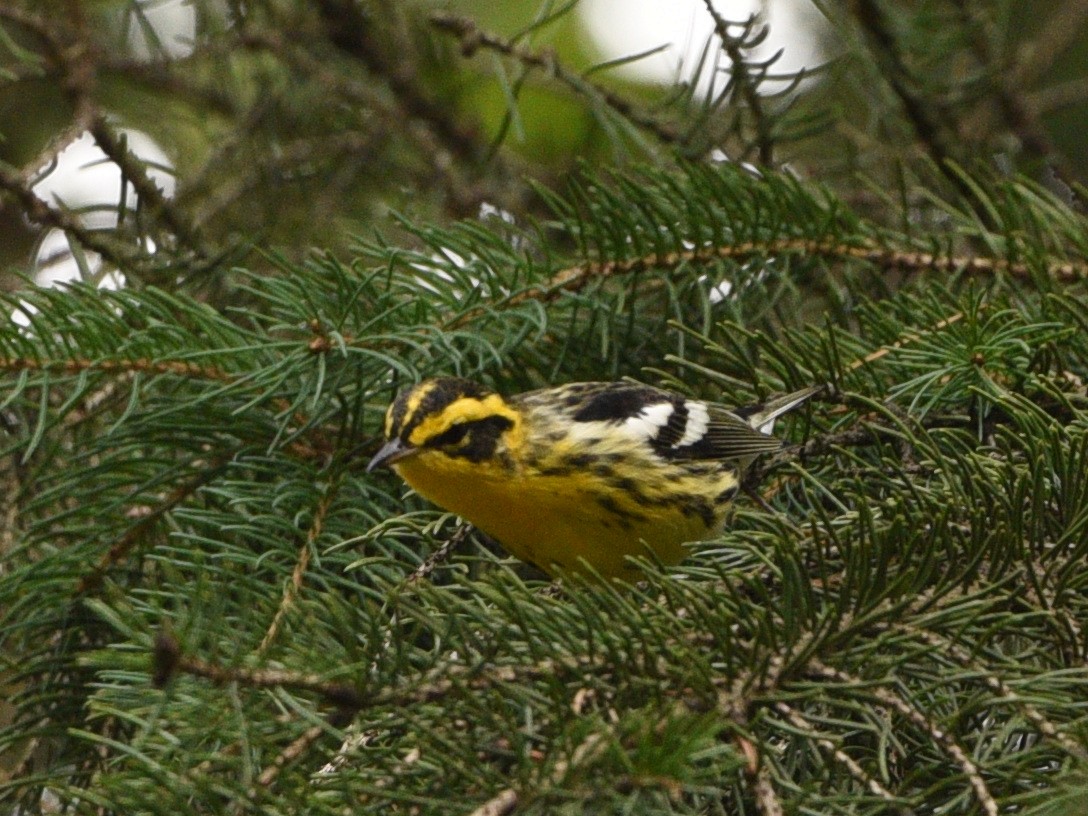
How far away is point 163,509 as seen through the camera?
6.49 feet

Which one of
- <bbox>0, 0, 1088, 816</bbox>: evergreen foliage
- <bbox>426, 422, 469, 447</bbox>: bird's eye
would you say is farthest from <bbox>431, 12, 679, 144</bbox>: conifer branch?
<bbox>426, 422, 469, 447</bbox>: bird's eye

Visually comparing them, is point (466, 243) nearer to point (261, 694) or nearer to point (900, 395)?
point (900, 395)

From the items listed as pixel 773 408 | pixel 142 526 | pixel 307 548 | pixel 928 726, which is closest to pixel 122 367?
pixel 142 526

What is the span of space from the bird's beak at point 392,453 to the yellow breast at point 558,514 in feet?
0.21

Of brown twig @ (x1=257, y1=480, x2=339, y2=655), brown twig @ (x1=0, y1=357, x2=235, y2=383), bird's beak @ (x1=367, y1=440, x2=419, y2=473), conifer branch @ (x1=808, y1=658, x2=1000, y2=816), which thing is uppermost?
brown twig @ (x1=0, y1=357, x2=235, y2=383)

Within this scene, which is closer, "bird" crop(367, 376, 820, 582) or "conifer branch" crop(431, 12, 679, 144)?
"bird" crop(367, 376, 820, 582)

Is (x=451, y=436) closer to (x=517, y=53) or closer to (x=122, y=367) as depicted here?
(x=122, y=367)

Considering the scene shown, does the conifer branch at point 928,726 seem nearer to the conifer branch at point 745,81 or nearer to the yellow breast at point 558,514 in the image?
the yellow breast at point 558,514

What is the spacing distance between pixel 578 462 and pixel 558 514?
123 millimetres

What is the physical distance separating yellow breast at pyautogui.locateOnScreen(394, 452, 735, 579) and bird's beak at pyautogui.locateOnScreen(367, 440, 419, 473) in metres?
0.06

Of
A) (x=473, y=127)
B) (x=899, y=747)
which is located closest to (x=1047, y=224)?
(x=899, y=747)

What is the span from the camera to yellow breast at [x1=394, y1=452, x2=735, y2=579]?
2.08 meters

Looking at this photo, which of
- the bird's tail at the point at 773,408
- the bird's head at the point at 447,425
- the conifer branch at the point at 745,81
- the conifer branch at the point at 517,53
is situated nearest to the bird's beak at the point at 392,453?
the bird's head at the point at 447,425

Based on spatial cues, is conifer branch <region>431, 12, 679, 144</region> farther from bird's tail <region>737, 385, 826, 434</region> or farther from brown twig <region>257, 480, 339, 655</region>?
brown twig <region>257, 480, 339, 655</region>
